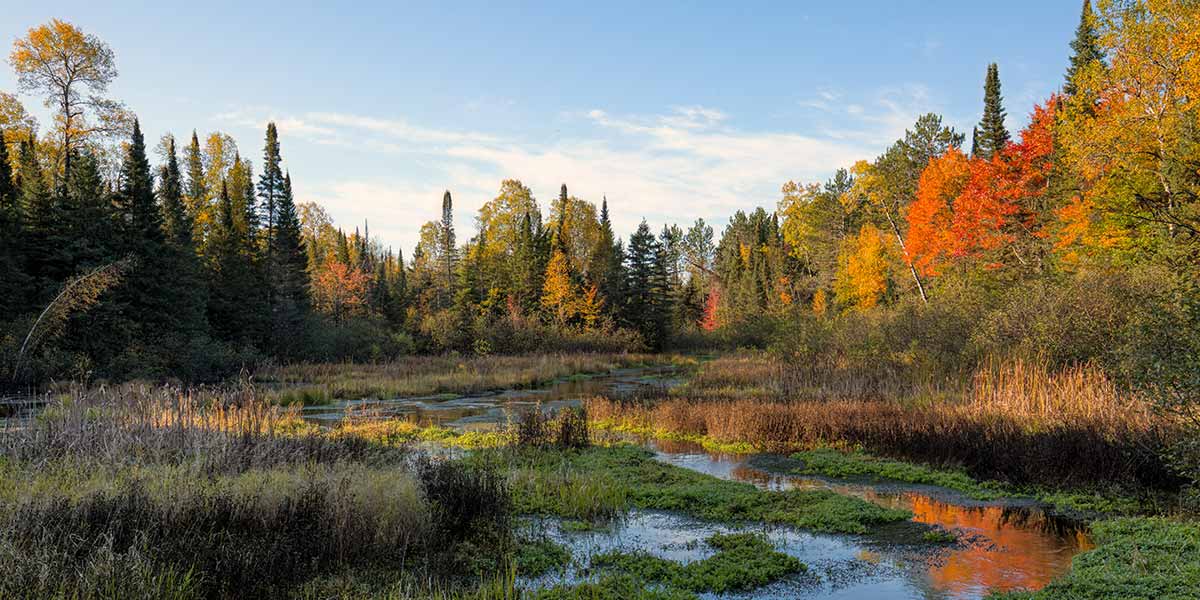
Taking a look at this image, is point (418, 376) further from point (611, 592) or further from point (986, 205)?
point (986, 205)

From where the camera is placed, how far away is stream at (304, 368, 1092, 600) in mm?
7809

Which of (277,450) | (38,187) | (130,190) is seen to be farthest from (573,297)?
(277,450)

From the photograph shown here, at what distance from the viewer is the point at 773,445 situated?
1655 cm

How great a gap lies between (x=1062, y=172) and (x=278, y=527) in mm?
39747

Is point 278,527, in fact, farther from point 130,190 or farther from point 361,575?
point 130,190

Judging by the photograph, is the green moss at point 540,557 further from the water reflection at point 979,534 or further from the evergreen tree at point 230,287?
the evergreen tree at point 230,287

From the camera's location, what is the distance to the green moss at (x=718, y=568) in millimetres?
7746

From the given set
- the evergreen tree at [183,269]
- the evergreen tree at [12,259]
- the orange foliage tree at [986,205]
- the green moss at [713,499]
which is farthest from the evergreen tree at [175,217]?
the orange foliage tree at [986,205]

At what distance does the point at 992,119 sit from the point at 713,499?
52637 mm

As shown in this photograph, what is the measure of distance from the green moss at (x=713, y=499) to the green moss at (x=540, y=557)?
1.74m

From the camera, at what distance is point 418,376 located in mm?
35219

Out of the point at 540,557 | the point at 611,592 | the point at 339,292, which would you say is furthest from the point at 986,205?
the point at 339,292

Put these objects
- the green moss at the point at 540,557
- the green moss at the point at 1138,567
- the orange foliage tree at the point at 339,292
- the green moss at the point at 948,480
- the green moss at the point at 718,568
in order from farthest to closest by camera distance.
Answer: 1. the orange foliage tree at the point at 339,292
2. the green moss at the point at 948,480
3. the green moss at the point at 540,557
4. the green moss at the point at 718,568
5. the green moss at the point at 1138,567

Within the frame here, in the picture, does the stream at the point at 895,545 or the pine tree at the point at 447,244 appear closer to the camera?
the stream at the point at 895,545
